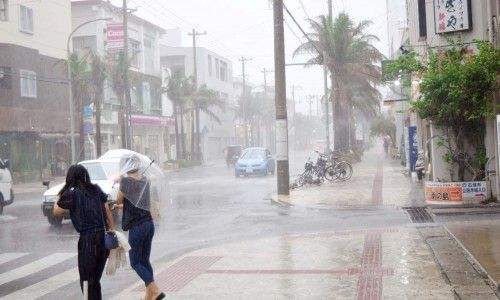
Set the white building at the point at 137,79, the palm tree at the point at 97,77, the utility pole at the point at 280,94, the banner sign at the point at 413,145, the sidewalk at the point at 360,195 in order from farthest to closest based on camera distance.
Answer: the white building at the point at 137,79 < the palm tree at the point at 97,77 < the banner sign at the point at 413,145 < the utility pole at the point at 280,94 < the sidewalk at the point at 360,195

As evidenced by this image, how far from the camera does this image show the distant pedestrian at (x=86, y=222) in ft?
20.5

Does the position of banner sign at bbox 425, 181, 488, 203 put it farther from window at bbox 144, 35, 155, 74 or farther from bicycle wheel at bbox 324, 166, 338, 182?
window at bbox 144, 35, 155, 74

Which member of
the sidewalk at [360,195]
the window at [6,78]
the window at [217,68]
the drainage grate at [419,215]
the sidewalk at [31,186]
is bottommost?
the sidewalk at [31,186]

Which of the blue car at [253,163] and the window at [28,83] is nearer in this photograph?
the blue car at [253,163]

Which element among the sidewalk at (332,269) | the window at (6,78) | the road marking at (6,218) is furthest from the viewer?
the window at (6,78)

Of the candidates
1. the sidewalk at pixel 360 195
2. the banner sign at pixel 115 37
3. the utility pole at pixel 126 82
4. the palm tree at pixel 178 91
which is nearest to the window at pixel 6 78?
the banner sign at pixel 115 37

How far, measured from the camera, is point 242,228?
13.9m

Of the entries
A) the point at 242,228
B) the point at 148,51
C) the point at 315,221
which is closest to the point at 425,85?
the point at 315,221

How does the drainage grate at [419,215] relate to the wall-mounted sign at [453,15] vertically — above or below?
below

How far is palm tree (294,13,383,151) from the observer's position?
135 ft

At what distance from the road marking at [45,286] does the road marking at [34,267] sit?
0.58 m

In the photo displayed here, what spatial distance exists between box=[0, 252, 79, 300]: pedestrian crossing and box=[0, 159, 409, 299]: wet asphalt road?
0.02m

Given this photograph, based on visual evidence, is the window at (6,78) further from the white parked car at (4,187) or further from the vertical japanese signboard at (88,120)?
the white parked car at (4,187)

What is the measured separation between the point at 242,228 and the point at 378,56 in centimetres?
3113
